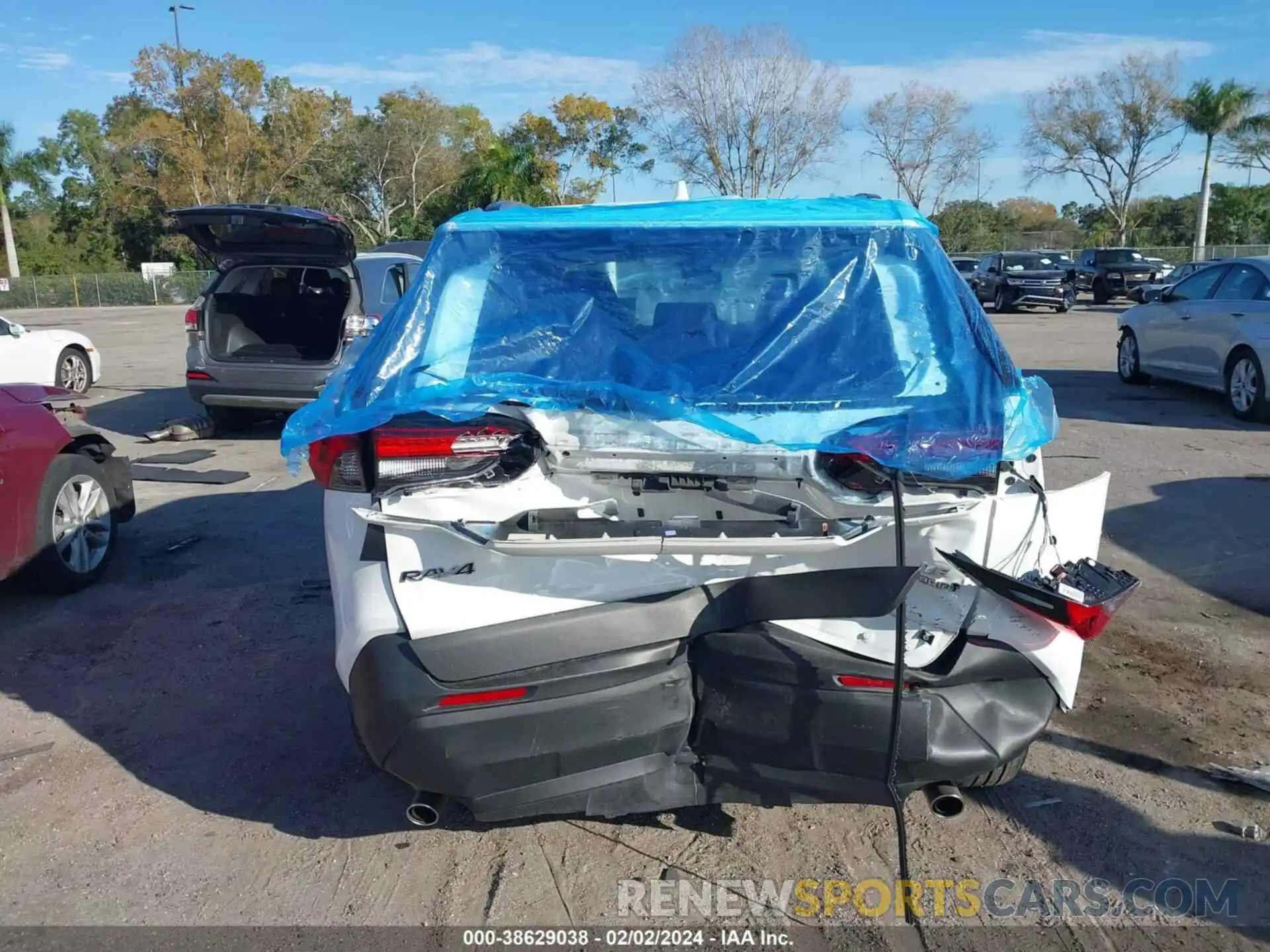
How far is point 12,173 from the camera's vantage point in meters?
55.5

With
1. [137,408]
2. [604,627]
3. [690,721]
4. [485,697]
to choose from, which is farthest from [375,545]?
[137,408]

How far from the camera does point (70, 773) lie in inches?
154

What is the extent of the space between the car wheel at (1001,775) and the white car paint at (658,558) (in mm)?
315

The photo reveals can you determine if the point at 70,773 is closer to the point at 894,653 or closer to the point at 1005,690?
the point at 894,653

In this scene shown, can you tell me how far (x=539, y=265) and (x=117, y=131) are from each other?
222 ft

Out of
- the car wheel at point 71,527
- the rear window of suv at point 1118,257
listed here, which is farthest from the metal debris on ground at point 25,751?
the rear window of suv at point 1118,257

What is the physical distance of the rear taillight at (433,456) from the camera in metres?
2.92

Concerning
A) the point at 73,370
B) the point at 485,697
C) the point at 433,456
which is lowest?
the point at 73,370

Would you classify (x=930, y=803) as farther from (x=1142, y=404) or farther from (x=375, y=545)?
(x=1142, y=404)

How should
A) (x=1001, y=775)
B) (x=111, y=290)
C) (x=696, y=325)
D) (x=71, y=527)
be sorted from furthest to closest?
(x=111, y=290) → (x=71, y=527) → (x=696, y=325) → (x=1001, y=775)

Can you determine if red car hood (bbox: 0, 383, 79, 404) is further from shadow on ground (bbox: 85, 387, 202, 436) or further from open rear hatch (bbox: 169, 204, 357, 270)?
shadow on ground (bbox: 85, 387, 202, 436)

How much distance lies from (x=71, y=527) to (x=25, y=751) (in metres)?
2.00

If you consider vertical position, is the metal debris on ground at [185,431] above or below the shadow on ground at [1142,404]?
above

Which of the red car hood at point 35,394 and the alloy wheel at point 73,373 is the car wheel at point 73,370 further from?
the red car hood at point 35,394
